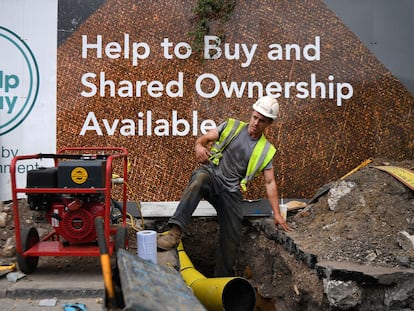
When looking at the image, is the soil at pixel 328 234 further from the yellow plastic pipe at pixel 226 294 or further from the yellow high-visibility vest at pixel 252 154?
the yellow high-visibility vest at pixel 252 154

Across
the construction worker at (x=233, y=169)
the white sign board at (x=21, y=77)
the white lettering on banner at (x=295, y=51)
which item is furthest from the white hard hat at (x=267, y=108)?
the white sign board at (x=21, y=77)

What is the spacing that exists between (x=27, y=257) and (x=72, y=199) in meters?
0.58

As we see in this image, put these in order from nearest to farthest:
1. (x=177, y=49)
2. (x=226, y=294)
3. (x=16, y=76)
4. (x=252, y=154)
→ (x=226, y=294) < (x=252, y=154) < (x=16, y=76) < (x=177, y=49)

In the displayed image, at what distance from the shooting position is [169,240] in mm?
4875

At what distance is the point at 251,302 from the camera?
4.46m

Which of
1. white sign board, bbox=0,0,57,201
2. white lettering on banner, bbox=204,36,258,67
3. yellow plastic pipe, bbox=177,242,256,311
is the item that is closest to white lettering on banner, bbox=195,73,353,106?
white lettering on banner, bbox=204,36,258,67

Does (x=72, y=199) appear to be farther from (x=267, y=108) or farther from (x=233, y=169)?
(x=267, y=108)

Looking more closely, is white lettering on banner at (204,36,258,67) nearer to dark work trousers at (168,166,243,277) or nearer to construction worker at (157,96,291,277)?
construction worker at (157,96,291,277)

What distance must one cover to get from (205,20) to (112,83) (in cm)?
139

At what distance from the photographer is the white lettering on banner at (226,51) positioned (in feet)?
20.7

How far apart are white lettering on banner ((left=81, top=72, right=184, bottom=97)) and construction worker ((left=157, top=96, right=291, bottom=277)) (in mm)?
1193

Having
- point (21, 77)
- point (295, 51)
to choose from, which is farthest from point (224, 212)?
Result: point (21, 77)

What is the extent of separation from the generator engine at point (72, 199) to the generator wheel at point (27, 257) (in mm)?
214

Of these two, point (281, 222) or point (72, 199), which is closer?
point (72, 199)
